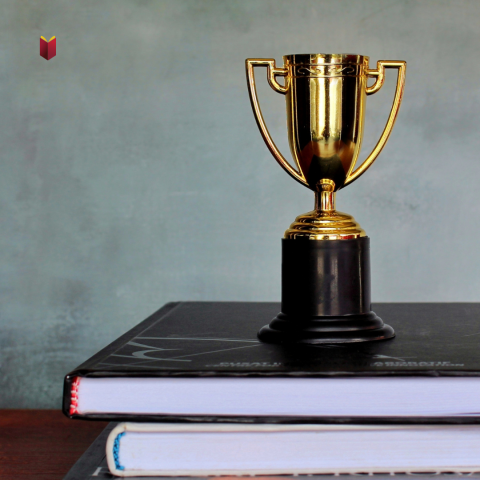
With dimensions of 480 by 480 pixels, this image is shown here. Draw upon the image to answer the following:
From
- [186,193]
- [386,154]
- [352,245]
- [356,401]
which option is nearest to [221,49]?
[186,193]

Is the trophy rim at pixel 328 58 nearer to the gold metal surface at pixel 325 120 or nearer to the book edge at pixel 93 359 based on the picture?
the gold metal surface at pixel 325 120

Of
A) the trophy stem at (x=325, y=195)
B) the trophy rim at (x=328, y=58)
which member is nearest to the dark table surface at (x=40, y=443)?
the trophy stem at (x=325, y=195)

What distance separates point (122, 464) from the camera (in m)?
0.51

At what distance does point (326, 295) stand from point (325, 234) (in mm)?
68

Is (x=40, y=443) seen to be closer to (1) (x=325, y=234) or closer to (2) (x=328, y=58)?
(1) (x=325, y=234)

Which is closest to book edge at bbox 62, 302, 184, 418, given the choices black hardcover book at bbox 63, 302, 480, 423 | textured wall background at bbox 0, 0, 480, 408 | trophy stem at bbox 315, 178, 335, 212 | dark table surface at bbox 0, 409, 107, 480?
black hardcover book at bbox 63, 302, 480, 423

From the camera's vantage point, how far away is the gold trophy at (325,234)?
659mm

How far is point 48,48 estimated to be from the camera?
4.70 feet

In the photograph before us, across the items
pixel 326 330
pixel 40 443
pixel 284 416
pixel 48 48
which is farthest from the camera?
pixel 48 48

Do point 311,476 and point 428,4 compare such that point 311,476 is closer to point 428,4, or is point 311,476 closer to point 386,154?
point 386,154

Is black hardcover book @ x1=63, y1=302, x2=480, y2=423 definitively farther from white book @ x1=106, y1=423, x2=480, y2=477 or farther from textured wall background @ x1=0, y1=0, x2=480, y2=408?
textured wall background @ x1=0, y1=0, x2=480, y2=408

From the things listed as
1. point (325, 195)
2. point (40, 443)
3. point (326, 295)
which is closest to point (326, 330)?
point (326, 295)

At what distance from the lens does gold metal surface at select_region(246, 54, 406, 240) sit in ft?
2.18

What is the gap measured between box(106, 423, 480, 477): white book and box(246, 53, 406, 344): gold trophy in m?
0.15
